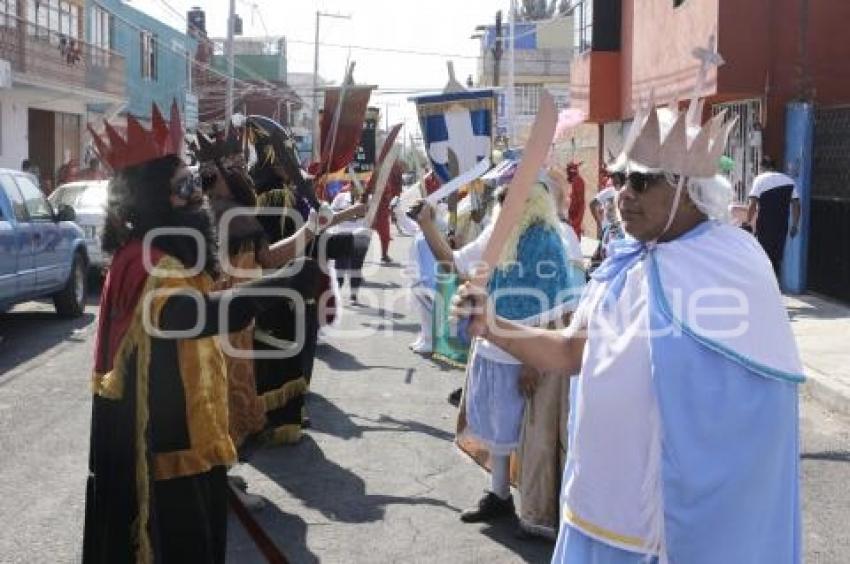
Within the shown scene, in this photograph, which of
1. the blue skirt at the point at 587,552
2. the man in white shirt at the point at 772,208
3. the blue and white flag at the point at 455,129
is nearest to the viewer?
the blue skirt at the point at 587,552

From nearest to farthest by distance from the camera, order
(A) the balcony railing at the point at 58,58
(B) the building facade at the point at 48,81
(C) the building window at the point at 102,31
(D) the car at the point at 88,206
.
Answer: (D) the car at the point at 88,206, (A) the balcony railing at the point at 58,58, (B) the building facade at the point at 48,81, (C) the building window at the point at 102,31

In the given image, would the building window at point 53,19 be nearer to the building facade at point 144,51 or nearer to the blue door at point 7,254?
the building facade at point 144,51

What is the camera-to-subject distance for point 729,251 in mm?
2801

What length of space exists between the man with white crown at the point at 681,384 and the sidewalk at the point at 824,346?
211 inches

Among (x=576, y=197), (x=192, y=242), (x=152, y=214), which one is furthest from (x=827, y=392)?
(x=576, y=197)

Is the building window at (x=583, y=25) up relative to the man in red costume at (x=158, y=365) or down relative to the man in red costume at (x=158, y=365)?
up

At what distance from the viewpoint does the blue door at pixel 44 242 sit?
11484 millimetres

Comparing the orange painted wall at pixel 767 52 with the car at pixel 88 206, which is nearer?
the orange painted wall at pixel 767 52

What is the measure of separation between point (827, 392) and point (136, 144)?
6131 mm

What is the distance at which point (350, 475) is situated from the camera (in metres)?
6.14

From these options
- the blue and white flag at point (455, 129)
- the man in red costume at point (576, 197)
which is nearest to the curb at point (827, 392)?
the blue and white flag at point (455, 129)

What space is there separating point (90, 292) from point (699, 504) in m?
13.7

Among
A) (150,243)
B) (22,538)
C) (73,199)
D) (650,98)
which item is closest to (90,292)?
(73,199)

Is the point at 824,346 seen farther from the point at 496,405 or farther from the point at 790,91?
the point at 790,91
